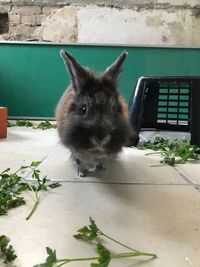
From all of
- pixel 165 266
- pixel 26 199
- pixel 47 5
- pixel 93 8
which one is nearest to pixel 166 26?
pixel 93 8

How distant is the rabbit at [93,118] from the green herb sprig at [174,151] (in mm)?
496

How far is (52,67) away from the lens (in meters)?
4.16

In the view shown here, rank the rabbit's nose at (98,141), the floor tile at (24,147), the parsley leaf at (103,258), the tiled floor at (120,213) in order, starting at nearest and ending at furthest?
the parsley leaf at (103,258), the tiled floor at (120,213), the rabbit's nose at (98,141), the floor tile at (24,147)

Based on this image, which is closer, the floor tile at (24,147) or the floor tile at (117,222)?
the floor tile at (117,222)

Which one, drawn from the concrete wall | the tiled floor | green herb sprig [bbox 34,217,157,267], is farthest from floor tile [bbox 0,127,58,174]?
the concrete wall

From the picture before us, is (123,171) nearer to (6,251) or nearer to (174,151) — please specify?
(174,151)

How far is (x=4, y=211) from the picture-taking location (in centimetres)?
105

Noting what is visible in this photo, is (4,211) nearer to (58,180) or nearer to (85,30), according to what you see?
(58,180)

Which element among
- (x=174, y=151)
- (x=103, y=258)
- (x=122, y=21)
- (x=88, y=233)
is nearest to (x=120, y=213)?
(x=88, y=233)

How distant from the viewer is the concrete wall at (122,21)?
4.07 meters

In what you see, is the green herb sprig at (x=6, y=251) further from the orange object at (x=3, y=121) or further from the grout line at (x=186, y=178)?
the orange object at (x=3, y=121)

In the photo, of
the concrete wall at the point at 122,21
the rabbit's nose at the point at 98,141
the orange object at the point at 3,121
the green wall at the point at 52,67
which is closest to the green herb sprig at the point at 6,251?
the rabbit's nose at the point at 98,141

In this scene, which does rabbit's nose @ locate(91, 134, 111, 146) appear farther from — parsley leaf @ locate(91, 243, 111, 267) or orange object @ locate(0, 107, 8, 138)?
orange object @ locate(0, 107, 8, 138)

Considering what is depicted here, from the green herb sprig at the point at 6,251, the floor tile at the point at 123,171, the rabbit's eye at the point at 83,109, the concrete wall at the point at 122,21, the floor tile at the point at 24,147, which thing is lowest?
the floor tile at the point at 123,171
